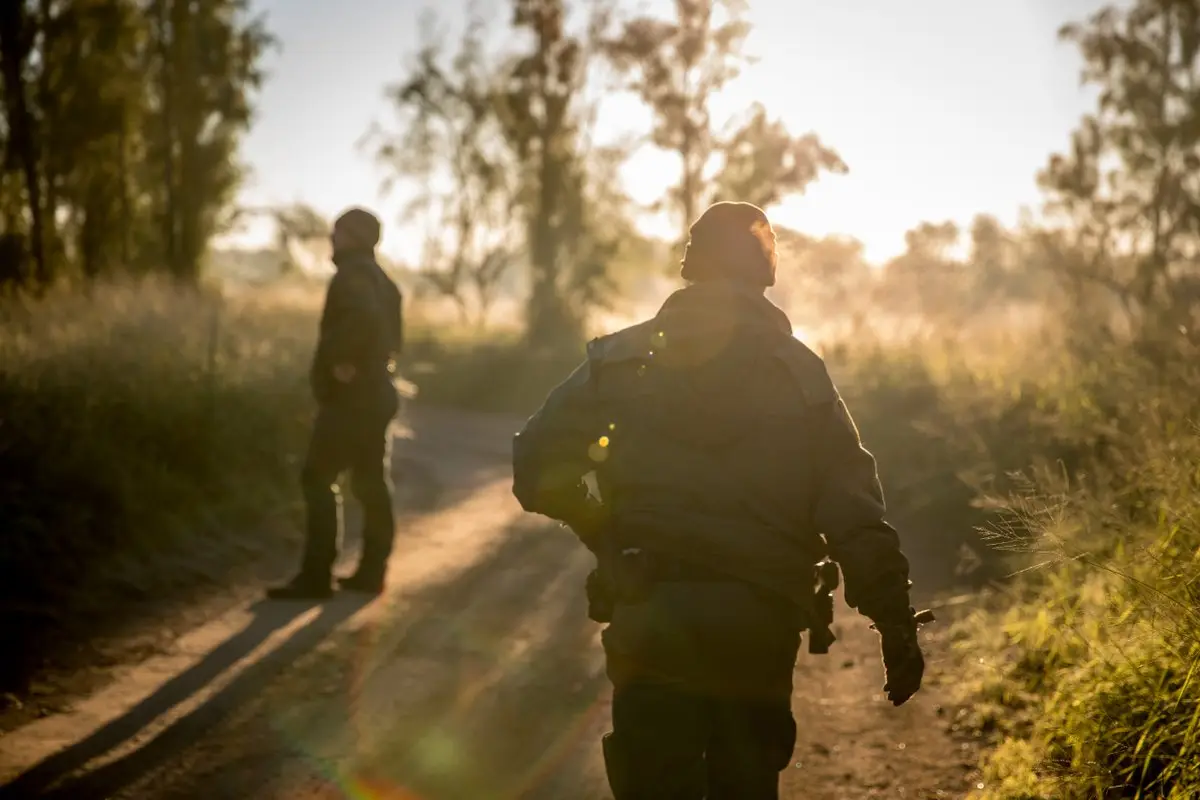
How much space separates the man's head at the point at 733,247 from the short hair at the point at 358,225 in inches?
156

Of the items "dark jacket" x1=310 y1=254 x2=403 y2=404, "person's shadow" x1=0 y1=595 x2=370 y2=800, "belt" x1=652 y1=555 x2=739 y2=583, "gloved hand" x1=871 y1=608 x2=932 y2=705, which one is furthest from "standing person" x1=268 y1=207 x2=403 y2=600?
"gloved hand" x1=871 y1=608 x2=932 y2=705

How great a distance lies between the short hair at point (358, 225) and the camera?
20.7 feet

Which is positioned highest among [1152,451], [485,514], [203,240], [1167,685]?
[203,240]

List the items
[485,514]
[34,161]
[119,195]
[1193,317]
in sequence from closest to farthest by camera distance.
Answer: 1. [1193,317]
2. [485,514]
3. [34,161]
4. [119,195]

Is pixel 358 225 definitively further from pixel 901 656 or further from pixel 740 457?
pixel 901 656

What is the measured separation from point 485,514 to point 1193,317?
5855 mm

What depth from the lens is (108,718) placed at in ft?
14.6

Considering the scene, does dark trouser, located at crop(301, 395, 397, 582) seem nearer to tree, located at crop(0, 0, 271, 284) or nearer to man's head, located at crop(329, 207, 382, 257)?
man's head, located at crop(329, 207, 382, 257)

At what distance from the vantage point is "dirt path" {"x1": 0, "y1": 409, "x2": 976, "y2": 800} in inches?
155

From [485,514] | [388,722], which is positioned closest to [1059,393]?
[485,514]

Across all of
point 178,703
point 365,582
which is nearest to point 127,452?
point 365,582

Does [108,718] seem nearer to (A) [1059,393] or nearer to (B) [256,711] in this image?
(B) [256,711]

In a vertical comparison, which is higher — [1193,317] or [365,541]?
[1193,317]

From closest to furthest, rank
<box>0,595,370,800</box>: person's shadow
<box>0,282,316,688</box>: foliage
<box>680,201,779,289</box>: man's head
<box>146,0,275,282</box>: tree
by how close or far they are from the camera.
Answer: <box>680,201,779,289</box>: man's head < <box>0,595,370,800</box>: person's shadow < <box>0,282,316,688</box>: foliage < <box>146,0,275,282</box>: tree
